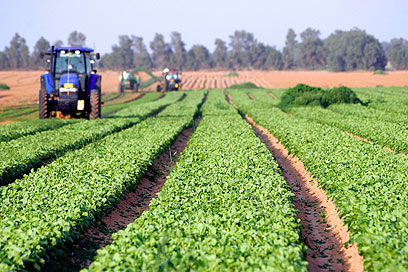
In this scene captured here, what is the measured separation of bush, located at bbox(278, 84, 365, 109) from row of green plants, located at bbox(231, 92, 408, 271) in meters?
16.4

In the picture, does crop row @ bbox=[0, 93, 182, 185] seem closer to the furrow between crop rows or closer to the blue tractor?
the blue tractor

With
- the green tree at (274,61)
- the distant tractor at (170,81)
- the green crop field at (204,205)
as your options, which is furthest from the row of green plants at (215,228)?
the green tree at (274,61)

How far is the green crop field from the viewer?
224 inches

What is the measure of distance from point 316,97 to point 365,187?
2463cm

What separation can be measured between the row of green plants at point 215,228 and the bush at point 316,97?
22.7m

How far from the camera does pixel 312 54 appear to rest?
449 feet

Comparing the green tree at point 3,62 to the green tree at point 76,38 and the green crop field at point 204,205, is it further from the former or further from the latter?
the green crop field at point 204,205

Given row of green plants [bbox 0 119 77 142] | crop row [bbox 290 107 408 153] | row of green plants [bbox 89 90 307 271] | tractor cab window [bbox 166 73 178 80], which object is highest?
tractor cab window [bbox 166 73 178 80]

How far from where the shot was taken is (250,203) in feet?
25.1

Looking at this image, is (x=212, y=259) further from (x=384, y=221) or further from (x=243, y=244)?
(x=384, y=221)

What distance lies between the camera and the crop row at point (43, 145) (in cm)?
1162

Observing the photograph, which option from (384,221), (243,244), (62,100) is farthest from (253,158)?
(62,100)

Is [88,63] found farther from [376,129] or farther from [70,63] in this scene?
[376,129]

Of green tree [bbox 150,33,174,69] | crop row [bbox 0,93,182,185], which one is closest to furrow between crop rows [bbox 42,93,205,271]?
crop row [bbox 0,93,182,185]
